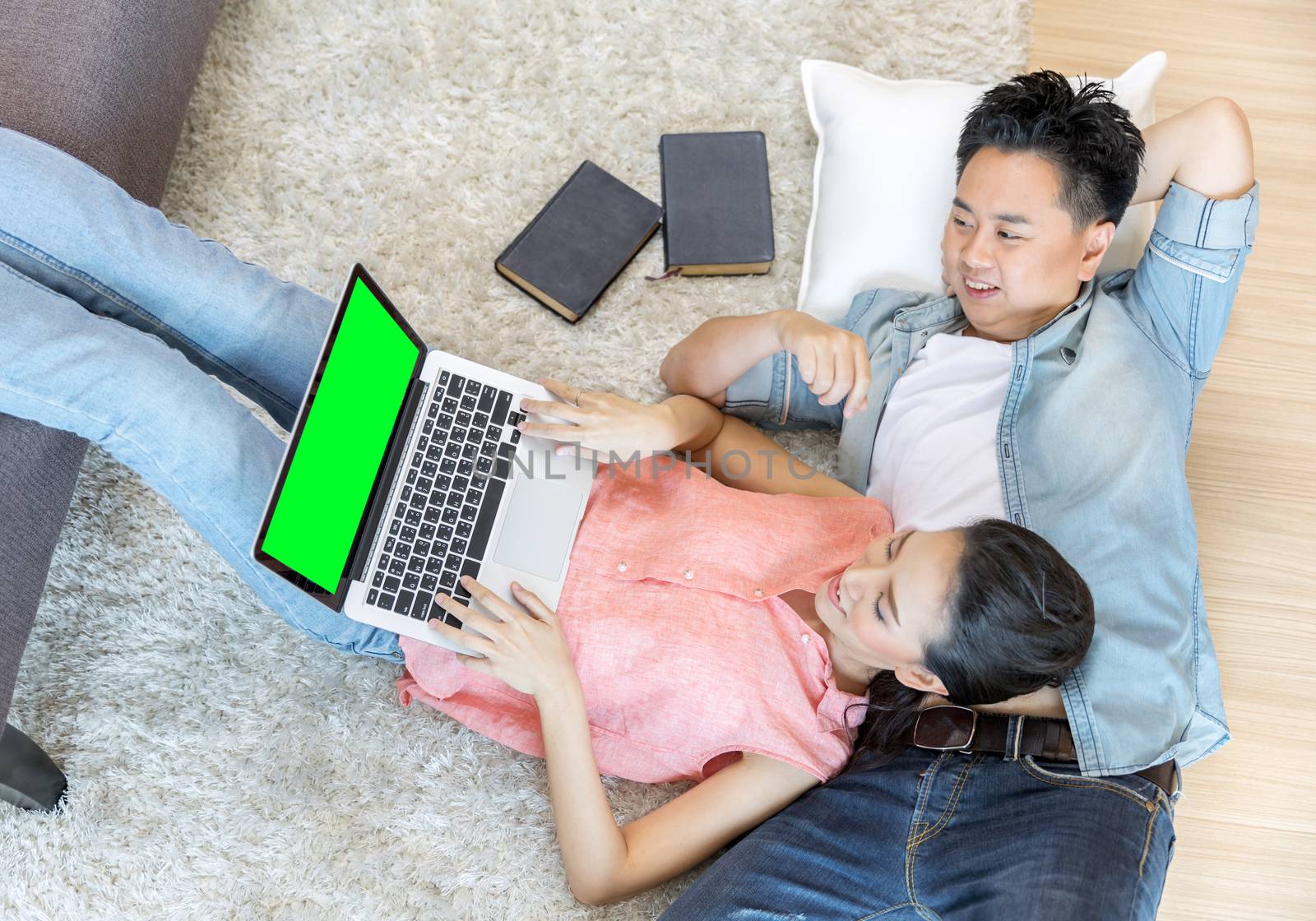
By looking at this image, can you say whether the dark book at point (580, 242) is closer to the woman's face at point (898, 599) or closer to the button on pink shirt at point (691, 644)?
the button on pink shirt at point (691, 644)

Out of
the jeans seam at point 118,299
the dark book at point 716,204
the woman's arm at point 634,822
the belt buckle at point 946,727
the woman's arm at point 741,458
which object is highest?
the dark book at point 716,204

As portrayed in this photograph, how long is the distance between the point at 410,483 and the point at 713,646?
1.52 ft

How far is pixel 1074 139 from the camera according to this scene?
1339 mm

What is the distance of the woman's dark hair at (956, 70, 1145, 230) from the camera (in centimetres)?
134

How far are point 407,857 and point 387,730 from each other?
0.62 ft

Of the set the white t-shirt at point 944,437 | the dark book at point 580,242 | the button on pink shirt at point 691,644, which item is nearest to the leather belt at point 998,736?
the button on pink shirt at point 691,644

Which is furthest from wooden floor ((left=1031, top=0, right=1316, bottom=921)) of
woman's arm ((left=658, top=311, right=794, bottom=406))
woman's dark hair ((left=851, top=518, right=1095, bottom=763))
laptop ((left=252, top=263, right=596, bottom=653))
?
laptop ((left=252, top=263, right=596, bottom=653))

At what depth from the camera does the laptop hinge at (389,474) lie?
3.90 feet

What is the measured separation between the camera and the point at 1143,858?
44.4 inches

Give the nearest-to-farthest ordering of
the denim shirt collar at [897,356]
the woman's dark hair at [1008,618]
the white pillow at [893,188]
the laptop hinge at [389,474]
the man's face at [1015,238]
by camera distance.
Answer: the woman's dark hair at [1008,618], the laptop hinge at [389,474], the man's face at [1015,238], the denim shirt collar at [897,356], the white pillow at [893,188]

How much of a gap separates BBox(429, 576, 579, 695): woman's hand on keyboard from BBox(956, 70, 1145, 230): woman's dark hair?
38.0 inches

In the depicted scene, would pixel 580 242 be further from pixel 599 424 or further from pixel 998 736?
pixel 998 736

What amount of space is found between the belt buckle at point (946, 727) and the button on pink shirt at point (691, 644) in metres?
0.09

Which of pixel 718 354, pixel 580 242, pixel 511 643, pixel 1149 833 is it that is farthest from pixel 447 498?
pixel 1149 833
